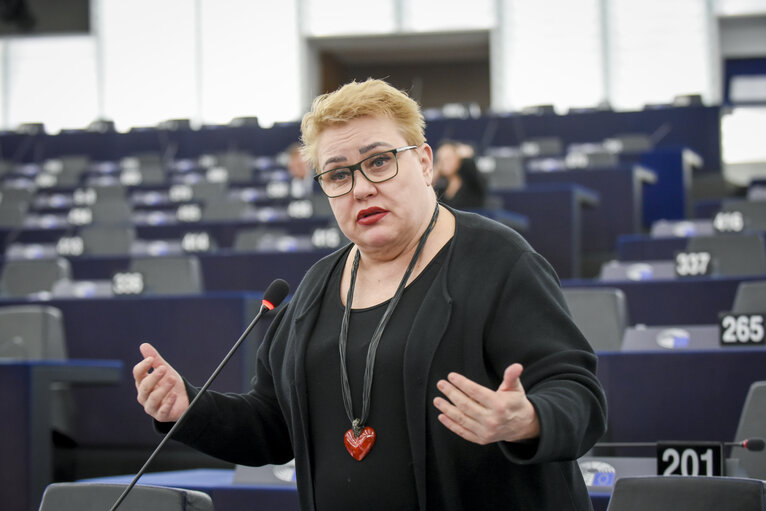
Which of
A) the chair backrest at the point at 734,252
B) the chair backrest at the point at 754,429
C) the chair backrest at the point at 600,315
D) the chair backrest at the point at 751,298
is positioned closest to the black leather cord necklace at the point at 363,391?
the chair backrest at the point at 754,429

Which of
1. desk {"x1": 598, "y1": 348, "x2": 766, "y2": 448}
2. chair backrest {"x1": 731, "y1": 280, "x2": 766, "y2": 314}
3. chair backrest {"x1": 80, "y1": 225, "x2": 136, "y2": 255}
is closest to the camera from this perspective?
desk {"x1": 598, "y1": 348, "x2": 766, "y2": 448}

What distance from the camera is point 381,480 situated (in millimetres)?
1562

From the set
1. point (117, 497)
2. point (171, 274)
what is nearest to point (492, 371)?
point (117, 497)

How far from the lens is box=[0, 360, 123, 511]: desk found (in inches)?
132

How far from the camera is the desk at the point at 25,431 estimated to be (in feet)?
11.0

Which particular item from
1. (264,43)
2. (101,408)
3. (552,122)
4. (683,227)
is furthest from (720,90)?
(101,408)

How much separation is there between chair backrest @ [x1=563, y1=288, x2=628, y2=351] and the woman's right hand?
211cm

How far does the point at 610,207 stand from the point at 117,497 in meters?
6.40

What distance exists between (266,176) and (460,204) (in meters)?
4.95

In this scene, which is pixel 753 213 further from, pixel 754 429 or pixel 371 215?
pixel 371 215

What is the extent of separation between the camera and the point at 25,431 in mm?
3406

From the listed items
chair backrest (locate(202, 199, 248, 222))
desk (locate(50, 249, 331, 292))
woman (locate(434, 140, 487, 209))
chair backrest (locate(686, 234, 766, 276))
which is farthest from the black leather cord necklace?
chair backrest (locate(202, 199, 248, 222))

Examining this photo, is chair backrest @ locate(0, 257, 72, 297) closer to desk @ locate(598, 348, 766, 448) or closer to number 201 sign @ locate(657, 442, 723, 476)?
desk @ locate(598, 348, 766, 448)

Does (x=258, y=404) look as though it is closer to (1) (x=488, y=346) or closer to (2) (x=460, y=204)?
(1) (x=488, y=346)
